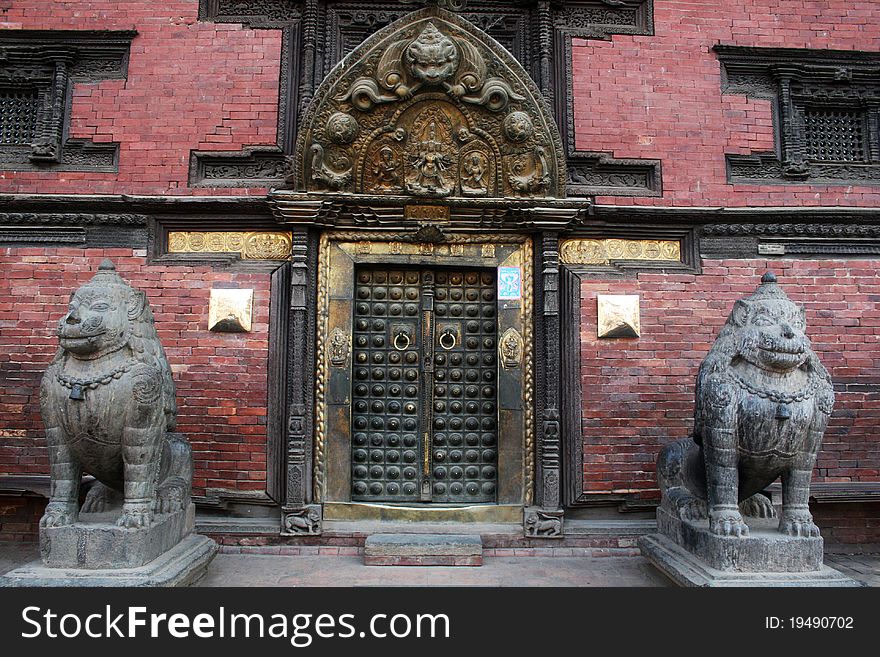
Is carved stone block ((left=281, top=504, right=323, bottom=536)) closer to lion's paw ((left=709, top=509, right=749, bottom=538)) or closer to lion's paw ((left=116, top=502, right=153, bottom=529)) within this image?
lion's paw ((left=116, top=502, right=153, bottom=529))

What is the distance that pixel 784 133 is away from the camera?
21.5 ft

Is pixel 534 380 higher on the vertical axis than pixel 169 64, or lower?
lower

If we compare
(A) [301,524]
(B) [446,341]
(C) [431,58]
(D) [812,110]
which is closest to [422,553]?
(A) [301,524]

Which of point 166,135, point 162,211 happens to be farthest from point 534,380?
point 166,135

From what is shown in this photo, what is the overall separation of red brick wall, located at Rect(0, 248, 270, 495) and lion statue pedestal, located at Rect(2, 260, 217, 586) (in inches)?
55.3

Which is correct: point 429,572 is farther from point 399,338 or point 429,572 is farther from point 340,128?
point 340,128

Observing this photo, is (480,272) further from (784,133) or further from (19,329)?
(19,329)

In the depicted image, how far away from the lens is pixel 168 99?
20.9 feet

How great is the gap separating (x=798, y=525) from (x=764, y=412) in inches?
31.1

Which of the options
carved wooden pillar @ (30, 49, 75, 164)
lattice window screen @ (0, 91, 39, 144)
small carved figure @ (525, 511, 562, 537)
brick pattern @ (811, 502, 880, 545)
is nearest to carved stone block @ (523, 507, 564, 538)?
small carved figure @ (525, 511, 562, 537)

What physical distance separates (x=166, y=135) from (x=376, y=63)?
2.20 meters

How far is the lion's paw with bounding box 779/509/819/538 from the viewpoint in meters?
4.23
